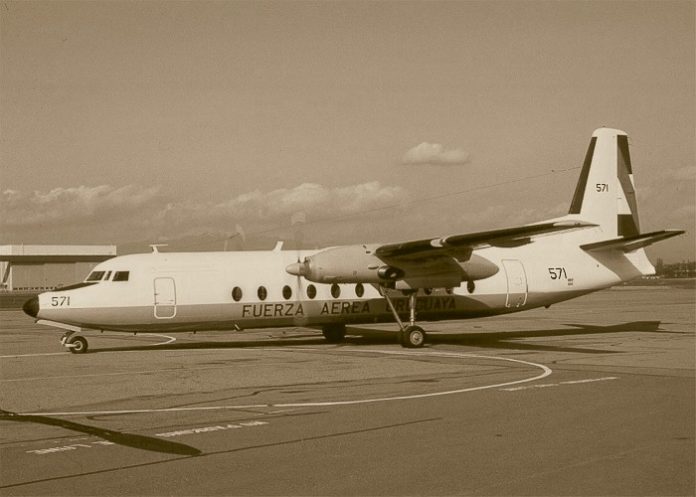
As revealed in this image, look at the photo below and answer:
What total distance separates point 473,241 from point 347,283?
3.77 meters

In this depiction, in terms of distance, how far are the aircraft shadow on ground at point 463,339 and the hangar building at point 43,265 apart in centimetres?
7584

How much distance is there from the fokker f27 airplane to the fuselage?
0.10 feet

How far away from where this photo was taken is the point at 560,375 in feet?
48.9

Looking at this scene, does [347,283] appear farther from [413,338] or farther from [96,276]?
[96,276]

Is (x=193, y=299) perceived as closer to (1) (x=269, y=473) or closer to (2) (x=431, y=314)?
(2) (x=431, y=314)

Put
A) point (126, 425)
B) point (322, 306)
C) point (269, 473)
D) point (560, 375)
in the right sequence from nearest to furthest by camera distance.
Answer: point (269, 473)
point (126, 425)
point (560, 375)
point (322, 306)

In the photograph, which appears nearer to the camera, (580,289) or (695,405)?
(695,405)

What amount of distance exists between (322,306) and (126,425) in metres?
13.3

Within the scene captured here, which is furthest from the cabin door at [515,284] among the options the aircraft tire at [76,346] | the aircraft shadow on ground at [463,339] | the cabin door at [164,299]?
the aircraft tire at [76,346]

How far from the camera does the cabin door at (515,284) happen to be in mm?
25031

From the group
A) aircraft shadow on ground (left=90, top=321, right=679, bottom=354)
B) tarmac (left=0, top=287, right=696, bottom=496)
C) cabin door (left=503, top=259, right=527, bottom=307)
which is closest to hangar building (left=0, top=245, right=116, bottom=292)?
aircraft shadow on ground (left=90, top=321, right=679, bottom=354)

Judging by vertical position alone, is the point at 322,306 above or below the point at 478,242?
below

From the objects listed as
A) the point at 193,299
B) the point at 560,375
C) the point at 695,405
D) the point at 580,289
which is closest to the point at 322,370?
the point at 560,375

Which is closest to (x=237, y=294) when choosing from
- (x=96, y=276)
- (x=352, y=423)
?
(x=96, y=276)
